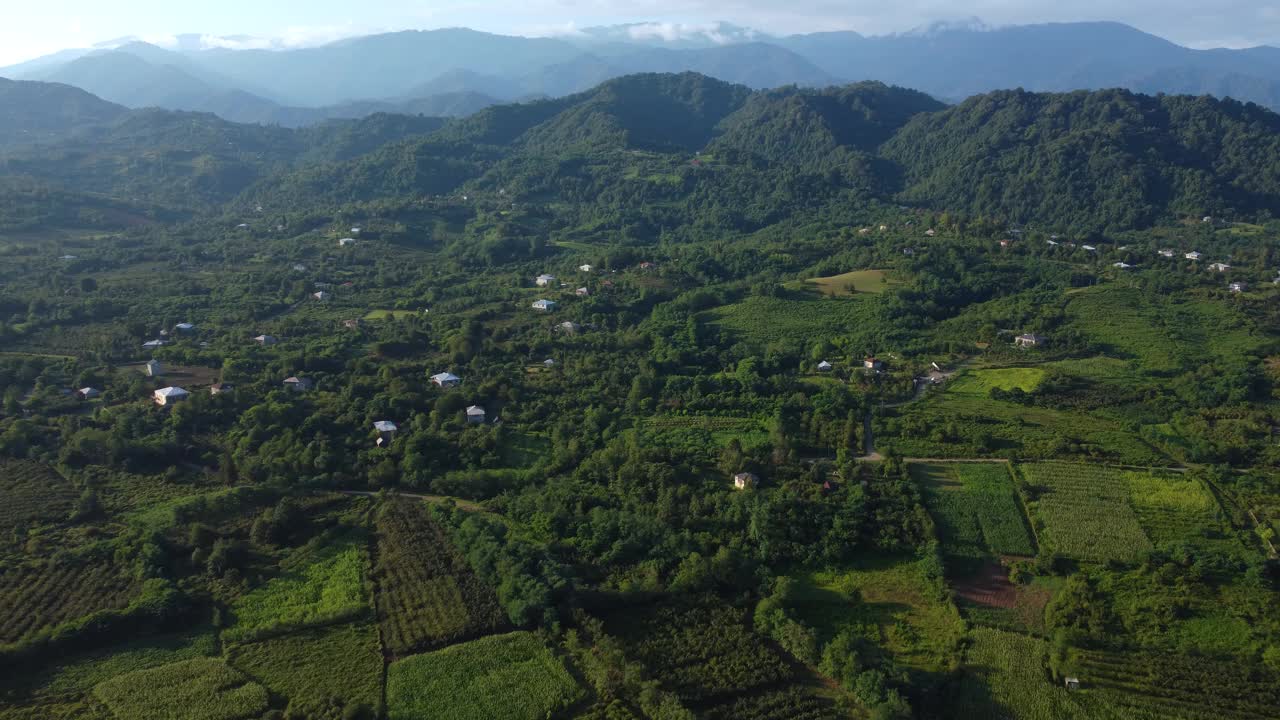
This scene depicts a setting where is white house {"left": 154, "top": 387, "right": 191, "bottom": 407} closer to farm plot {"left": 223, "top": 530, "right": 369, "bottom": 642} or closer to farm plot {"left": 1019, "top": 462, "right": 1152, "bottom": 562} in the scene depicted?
farm plot {"left": 223, "top": 530, "right": 369, "bottom": 642}

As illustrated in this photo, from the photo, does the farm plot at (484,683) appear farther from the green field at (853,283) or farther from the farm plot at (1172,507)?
the green field at (853,283)

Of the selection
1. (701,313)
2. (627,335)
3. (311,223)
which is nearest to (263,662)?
(627,335)

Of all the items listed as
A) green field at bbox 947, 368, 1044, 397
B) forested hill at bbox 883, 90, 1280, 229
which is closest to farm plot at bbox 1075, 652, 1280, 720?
green field at bbox 947, 368, 1044, 397

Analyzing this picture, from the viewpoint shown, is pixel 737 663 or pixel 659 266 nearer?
pixel 737 663

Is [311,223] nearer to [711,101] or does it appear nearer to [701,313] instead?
[701,313]

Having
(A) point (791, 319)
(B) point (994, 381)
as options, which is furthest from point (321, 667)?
(A) point (791, 319)

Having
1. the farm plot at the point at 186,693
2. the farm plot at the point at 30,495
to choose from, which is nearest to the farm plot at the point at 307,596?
the farm plot at the point at 186,693
